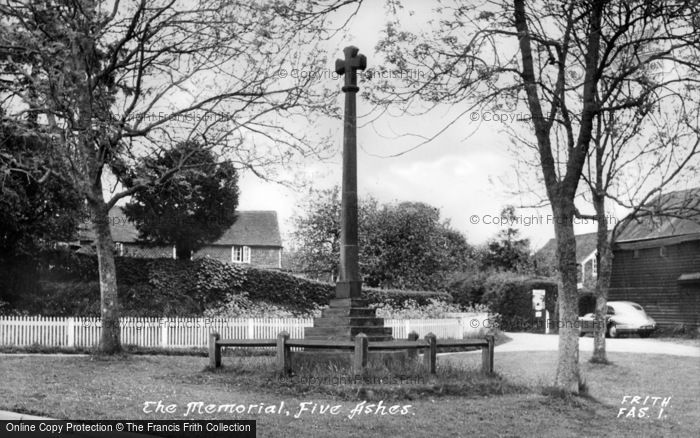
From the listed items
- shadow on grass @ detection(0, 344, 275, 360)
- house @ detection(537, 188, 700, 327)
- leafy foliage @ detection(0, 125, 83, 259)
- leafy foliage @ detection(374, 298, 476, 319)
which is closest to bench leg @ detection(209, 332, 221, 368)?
shadow on grass @ detection(0, 344, 275, 360)

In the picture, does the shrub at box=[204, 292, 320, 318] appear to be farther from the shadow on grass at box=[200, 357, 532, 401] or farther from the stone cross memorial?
the shadow on grass at box=[200, 357, 532, 401]

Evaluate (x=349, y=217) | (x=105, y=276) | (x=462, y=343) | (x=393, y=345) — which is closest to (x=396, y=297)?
(x=105, y=276)

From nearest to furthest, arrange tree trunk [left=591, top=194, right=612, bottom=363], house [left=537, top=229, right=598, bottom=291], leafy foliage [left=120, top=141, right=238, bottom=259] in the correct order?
1. tree trunk [left=591, top=194, right=612, bottom=363]
2. leafy foliage [left=120, top=141, right=238, bottom=259]
3. house [left=537, top=229, right=598, bottom=291]

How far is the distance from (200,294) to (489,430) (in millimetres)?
21420

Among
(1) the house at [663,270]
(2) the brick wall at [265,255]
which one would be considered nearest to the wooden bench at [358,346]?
(1) the house at [663,270]

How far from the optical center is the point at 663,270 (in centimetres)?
3994

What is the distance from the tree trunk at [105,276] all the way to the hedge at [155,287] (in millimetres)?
8480

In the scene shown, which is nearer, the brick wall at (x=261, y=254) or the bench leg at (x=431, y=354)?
the bench leg at (x=431, y=354)

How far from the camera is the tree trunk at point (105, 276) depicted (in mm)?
18188

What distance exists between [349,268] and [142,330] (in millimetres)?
10207

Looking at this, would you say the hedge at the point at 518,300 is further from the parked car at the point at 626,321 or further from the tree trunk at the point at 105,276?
the tree trunk at the point at 105,276

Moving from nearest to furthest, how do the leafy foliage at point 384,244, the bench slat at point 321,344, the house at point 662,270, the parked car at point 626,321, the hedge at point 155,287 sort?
the bench slat at point 321,344, the hedge at point 155,287, the parked car at point 626,321, the house at point 662,270, the leafy foliage at point 384,244

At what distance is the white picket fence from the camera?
2281cm

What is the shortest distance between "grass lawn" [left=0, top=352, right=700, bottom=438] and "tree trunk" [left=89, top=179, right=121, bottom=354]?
125cm
